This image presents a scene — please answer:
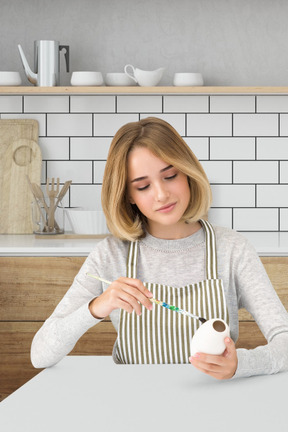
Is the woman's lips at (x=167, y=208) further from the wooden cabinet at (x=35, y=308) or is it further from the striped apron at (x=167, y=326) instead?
the wooden cabinet at (x=35, y=308)

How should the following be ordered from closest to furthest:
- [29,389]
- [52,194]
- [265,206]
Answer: [29,389] → [52,194] → [265,206]

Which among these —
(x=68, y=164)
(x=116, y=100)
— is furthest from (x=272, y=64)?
(x=68, y=164)

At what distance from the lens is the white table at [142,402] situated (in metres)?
1.03

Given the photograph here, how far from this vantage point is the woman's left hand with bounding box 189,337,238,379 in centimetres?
119

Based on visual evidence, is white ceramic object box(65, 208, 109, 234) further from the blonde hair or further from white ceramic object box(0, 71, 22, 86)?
the blonde hair

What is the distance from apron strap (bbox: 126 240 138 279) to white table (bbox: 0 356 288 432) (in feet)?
1.06

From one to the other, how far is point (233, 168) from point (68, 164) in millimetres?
801

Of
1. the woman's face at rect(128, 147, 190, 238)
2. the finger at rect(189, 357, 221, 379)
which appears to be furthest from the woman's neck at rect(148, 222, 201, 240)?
the finger at rect(189, 357, 221, 379)

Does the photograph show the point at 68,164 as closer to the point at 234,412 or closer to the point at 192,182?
the point at 192,182

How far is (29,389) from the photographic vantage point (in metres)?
1.21

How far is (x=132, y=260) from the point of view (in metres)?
1.67

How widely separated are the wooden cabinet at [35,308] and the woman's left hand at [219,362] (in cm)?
138

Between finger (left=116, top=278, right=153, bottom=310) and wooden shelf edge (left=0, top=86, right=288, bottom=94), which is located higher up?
wooden shelf edge (left=0, top=86, right=288, bottom=94)

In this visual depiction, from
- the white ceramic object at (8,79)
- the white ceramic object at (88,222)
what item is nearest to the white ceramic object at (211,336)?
the white ceramic object at (88,222)
